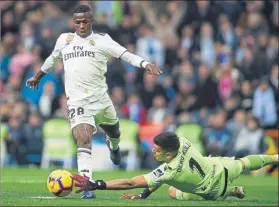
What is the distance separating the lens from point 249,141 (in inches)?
1115

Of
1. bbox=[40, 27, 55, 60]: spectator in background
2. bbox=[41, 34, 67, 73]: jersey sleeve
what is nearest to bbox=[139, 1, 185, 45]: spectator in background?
bbox=[40, 27, 55, 60]: spectator in background

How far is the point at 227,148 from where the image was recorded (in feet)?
93.3

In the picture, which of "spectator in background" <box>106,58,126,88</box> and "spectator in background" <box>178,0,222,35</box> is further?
"spectator in background" <box>178,0,222,35</box>

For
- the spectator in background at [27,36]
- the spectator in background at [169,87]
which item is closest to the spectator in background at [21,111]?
the spectator in background at [27,36]

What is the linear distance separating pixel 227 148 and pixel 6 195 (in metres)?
12.1

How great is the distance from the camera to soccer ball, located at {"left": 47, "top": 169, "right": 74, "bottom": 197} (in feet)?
51.1

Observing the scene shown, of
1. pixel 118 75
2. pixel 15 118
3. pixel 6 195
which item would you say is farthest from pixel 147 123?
pixel 6 195

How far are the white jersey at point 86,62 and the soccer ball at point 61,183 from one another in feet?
6.80

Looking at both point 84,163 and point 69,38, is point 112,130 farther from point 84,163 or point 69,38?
point 84,163

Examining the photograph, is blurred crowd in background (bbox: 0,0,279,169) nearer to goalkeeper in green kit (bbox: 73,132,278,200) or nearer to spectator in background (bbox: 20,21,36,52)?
spectator in background (bbox: 20,21,36,52)

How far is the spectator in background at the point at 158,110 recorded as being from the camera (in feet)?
97.2

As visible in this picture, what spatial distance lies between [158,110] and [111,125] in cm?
1074

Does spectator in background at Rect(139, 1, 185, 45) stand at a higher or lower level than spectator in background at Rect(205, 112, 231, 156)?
higher

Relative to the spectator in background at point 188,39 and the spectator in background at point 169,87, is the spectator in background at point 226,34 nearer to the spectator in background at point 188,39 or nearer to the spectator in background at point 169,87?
the spectator in background at point 188,39
